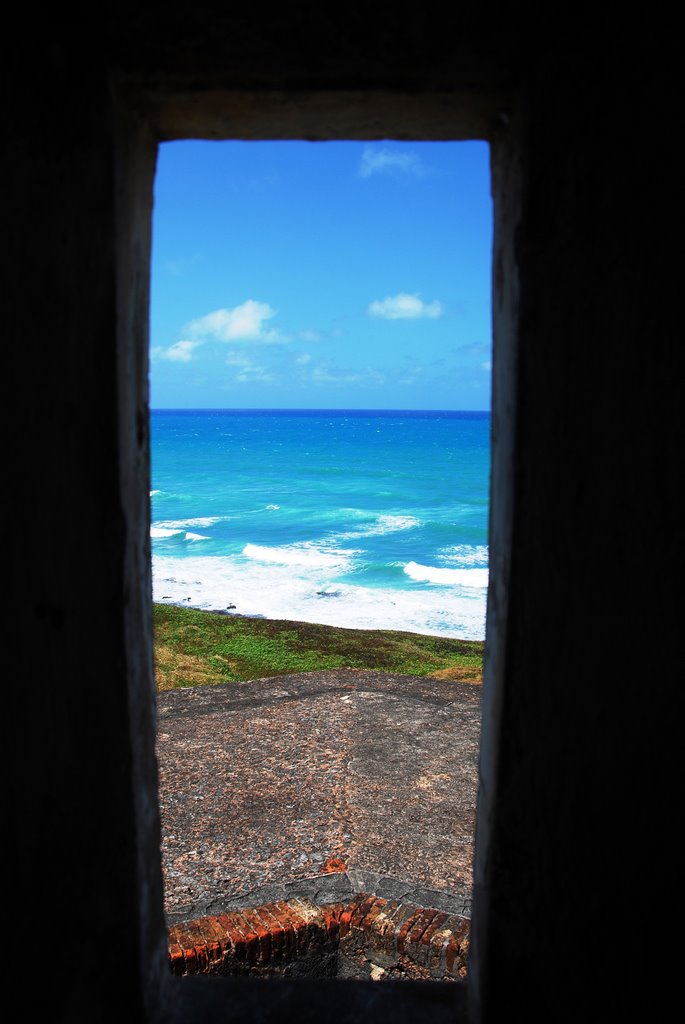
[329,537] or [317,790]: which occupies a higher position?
[317,790]

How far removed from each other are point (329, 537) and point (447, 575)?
1007cm

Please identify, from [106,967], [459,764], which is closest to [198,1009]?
[106,967]

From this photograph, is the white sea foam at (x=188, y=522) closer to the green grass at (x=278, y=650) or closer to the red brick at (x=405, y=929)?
the green grass at (x=278, y=650)

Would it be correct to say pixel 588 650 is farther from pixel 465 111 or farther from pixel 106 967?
pixel 106 967

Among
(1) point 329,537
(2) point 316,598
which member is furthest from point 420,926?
(1) point 329,537

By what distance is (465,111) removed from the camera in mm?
1490

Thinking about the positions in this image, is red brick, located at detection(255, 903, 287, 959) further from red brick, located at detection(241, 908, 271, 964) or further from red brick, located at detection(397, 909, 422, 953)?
red brick, located at detection(397, 909, 422, 953)

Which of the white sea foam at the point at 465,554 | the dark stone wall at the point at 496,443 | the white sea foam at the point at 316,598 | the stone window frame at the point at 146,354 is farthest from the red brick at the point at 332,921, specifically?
the white sea foam at the point at 465,554

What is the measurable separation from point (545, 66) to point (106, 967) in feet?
6.44

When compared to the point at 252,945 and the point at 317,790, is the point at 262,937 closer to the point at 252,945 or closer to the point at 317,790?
the point at 252,945

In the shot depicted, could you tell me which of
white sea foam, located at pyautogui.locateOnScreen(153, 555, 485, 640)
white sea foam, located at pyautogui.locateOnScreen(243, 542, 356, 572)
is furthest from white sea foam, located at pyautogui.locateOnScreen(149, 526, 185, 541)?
white sea foam, located at pyautogui.locateOnScreen(153, 555, 485, 640)

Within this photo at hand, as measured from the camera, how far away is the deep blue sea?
21.2 meters

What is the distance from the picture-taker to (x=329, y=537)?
35.0 metres

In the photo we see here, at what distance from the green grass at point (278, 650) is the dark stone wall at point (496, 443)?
9427 mm
